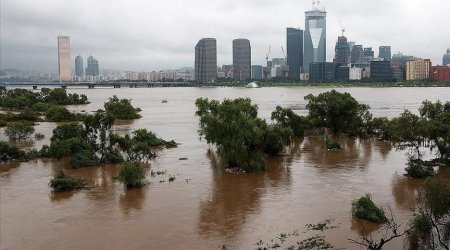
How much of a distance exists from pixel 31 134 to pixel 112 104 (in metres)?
29.9

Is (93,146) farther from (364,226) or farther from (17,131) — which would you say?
(364,226)

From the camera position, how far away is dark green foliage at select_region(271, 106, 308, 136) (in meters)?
53.2

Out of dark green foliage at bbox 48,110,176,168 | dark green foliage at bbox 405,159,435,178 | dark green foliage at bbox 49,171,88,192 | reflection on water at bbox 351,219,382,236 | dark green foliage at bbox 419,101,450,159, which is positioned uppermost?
dark green foliage at bbox 419,101,450,159

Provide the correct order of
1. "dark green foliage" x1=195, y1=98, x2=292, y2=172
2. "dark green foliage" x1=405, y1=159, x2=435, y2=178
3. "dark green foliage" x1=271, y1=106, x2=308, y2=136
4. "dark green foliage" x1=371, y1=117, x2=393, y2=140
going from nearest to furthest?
"dark green foliage" x1=405, y1=159, x2=435, y2=178
"dark green foliage" x1=195, y1=98, x2=292, y2=172
"dark green foliage" x1=371, y1=117, x2=393, y2=140
"dark green foliage" x1=271, y1=106, x2=308, y2=136

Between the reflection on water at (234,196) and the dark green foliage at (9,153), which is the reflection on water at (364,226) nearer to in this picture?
the reflection on water at (234,196)

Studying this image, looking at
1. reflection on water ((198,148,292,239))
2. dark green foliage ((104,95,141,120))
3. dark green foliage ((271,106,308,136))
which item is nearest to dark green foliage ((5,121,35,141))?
reflection on water ((198,148,292,239))

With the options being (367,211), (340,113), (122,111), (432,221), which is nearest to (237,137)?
(367,211)

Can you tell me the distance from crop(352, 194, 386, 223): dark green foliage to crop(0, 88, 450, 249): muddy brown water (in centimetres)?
61

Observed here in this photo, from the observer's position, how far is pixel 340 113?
55.8 meters

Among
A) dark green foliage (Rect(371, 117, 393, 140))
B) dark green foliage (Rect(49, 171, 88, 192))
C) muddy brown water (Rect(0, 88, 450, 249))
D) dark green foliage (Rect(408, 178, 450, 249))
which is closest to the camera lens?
dark green foliage (Rect(408, 178, 450, 249))

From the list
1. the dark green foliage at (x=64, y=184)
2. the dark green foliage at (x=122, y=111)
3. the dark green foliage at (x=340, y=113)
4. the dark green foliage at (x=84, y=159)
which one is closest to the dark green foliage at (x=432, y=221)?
the dark green foliage at (x=64, y=184)

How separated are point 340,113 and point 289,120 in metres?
6.61

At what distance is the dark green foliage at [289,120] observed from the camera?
2095 inches

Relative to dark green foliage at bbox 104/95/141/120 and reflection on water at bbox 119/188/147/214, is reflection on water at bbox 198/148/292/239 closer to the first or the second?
reflection on water at bbox 119/188/147/214
